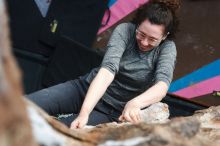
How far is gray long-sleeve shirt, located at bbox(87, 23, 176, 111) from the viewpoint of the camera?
7.36 ft

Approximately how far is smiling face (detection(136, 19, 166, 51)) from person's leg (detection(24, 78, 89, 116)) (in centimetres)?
32

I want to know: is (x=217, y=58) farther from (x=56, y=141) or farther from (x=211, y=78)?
(x=56, y=141)

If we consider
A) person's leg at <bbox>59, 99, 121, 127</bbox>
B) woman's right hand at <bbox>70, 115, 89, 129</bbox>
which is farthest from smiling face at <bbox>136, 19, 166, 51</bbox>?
woman's right hand at <bbox>70, 115, 89, 129</bbox>

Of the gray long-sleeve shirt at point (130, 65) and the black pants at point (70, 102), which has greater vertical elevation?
the gray long-sleeve shirt at point (130, 65)

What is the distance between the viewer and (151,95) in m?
2.06

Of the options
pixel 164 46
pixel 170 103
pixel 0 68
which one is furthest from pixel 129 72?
pixel 0 68

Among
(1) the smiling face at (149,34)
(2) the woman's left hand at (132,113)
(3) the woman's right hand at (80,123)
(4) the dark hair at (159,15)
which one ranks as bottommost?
(3) the woman's right hand at (80,123)

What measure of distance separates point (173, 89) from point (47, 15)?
3.24 feet

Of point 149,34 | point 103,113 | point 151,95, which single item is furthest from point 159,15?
point 103,113

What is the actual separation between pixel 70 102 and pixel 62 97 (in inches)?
1.8

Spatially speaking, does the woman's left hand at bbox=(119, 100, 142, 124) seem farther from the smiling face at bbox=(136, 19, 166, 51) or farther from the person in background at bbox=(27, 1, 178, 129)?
the smiling face at bbox=(136, 19, 166, 51)

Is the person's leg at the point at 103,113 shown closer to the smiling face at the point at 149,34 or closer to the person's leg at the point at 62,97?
the person's leg at the point at 62,97

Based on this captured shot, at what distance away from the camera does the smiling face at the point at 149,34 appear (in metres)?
2.18

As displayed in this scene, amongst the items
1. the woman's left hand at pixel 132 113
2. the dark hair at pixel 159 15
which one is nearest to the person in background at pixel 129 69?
the dark hair at pixel 159 15
